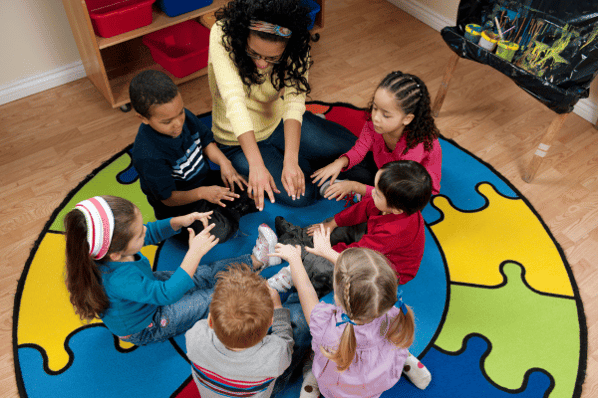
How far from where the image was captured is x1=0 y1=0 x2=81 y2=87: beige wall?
2.14 meters

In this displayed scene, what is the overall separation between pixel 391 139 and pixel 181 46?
1406mm

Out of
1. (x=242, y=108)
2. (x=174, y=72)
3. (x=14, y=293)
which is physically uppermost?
(x=242, y=108)

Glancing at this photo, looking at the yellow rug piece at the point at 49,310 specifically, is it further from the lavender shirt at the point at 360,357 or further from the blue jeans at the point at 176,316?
the lavender shirt at the point at 360,357

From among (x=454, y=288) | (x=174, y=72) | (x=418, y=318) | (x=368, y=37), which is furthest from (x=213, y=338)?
(x=368, y=37)

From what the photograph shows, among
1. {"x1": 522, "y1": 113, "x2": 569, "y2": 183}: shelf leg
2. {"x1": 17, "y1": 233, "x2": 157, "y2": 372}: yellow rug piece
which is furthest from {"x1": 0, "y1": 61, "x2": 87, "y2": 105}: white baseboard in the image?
{"x1": 522, "y1": 113, "x2": 569, "y2": 183}: shelf leg

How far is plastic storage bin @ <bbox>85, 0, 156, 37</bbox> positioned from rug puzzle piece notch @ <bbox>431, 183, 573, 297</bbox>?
1.56 meters

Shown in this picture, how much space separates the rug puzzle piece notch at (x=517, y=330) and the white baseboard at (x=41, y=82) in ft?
7.17

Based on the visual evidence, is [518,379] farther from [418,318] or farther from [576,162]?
[576,162]

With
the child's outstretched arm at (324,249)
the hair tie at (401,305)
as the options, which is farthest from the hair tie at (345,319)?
the child's outstretched arm at (324,249)

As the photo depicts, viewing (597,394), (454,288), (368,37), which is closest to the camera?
(597,394)

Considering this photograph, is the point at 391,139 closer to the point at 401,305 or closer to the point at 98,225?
the point at 401,305

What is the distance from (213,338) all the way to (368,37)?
90.5 inches

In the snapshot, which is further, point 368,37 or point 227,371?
point 368,37

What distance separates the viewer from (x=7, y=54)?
222cm
